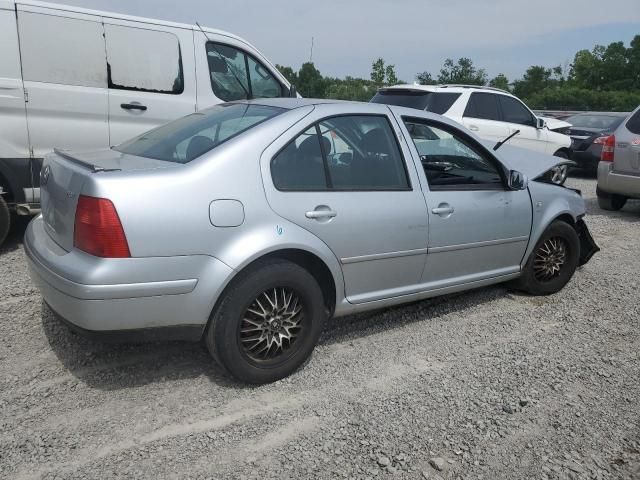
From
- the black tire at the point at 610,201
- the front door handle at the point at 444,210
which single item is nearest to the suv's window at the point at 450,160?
the front door handle at the point at 444,210

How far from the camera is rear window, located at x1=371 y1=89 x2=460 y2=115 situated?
8.49 metres

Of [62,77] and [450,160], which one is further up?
[62,77]

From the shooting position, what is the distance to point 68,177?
116 inches

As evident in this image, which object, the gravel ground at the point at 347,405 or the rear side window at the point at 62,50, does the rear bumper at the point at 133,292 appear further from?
the rear side window at the point at 62,50

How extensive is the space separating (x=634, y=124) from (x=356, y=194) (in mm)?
6499

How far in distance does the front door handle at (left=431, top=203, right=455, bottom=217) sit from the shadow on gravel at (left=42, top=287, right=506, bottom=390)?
0.89 meters

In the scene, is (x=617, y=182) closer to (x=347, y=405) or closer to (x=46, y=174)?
(x=347, y=405)

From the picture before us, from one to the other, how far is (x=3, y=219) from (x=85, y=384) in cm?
259

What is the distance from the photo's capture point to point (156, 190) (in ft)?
9.07

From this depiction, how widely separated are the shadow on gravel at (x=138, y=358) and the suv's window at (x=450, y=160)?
1112 millimetres

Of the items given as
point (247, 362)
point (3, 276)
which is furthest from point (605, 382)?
point (3, 276)

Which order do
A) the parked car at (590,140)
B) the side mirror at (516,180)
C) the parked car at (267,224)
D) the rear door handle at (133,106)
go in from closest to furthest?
1. the parked car at (267,224)
2. the side mirror at (516,180)
3. the rear door handle at (133,106)
4. the parked car at (590,140)

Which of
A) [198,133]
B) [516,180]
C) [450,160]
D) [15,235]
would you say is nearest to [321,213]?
[198,133]

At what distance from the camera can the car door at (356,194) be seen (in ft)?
10.5
